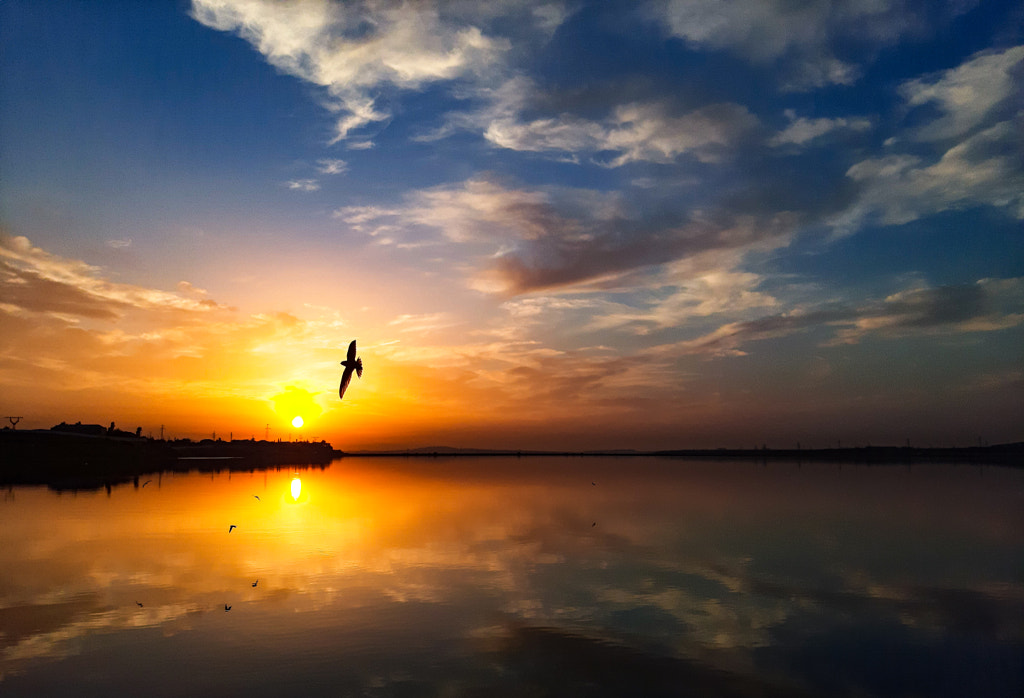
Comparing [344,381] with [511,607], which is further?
[344,381]

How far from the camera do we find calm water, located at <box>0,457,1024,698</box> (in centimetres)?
1912

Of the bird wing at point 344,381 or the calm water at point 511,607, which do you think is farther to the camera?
the bird wing at point 344,381

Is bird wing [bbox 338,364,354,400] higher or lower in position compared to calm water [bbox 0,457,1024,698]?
higher

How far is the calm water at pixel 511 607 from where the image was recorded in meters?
19.1

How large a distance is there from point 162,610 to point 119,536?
23491 mm

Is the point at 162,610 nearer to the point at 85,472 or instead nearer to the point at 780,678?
the point at 780,678

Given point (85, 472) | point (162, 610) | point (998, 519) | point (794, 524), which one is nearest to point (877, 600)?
point (794, 524)

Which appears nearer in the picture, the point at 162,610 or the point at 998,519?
the point at 162,610

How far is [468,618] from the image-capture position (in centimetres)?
2539

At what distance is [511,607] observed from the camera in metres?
27.0

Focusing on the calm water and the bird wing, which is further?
the bird wing

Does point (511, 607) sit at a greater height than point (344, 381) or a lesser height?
lesser

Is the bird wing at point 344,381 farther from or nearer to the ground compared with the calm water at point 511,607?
farther from the ground

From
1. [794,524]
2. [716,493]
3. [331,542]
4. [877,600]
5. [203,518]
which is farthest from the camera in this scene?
[716,493]
